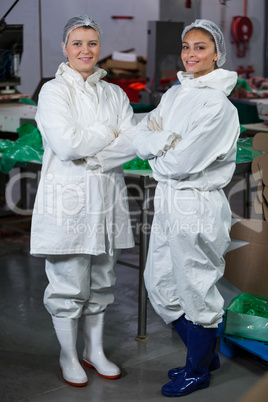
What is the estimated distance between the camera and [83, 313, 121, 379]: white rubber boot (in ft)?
8.88

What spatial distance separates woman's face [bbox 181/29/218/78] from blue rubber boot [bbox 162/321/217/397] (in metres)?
1.05

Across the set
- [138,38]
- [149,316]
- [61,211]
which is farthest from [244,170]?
[138,38]

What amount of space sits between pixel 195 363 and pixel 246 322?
0.39 m

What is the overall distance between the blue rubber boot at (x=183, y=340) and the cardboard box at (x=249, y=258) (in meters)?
0.49

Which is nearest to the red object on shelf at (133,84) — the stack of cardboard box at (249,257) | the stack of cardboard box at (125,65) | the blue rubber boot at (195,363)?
the stack of cardboard box at (125,65)

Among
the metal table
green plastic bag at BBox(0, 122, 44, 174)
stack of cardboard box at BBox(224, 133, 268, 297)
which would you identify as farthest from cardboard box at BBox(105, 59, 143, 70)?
stack of cardboard box at BBox(224, 133, 268, 297)

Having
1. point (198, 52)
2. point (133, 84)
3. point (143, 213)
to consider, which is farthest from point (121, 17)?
point (198, 52)

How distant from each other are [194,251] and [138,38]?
6.71 m

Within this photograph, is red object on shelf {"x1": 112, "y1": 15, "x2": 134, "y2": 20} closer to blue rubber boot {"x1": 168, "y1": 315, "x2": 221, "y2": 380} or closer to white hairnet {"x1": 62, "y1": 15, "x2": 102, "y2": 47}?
white hairnet {"x1": 62, "y1": 15, "x2": 102, "y2": 47}

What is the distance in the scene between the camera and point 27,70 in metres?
5.99

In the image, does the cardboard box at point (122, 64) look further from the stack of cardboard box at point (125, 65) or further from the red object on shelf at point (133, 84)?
the red object on shelf at point (133, 84)

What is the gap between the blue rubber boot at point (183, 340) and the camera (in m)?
2.62

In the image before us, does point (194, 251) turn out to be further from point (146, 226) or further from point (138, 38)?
point (138, 38)

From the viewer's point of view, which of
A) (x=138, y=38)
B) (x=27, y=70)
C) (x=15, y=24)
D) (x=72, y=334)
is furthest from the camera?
(x=138, y=38)
